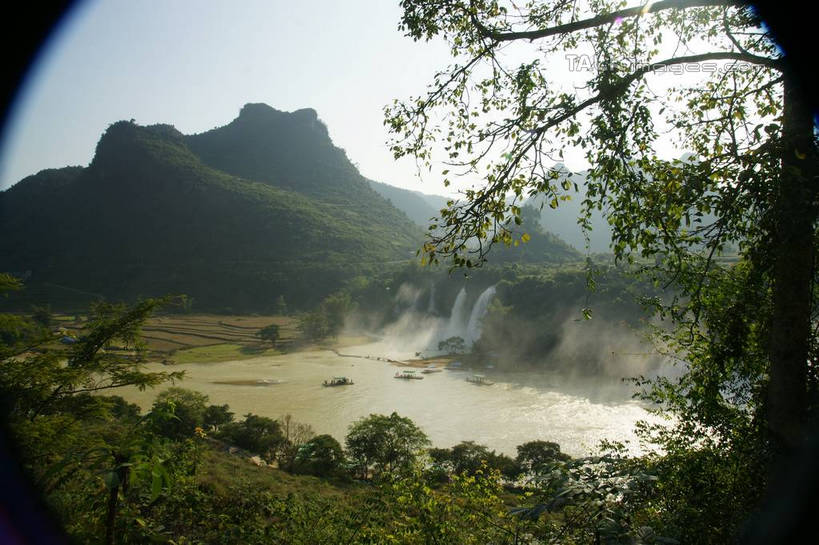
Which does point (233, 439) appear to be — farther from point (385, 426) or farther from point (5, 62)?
point (5, 62)

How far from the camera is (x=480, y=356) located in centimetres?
4059

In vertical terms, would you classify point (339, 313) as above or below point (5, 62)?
below

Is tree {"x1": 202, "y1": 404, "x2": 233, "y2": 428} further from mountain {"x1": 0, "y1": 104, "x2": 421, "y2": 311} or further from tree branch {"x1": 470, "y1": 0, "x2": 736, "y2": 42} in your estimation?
mountain {"x1": 0, "y1": 104, "x2": 421, "y2": 311}

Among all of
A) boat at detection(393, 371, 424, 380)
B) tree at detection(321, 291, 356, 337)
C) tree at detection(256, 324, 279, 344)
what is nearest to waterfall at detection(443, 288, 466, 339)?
tree at detection(321, 291, 356, 337)

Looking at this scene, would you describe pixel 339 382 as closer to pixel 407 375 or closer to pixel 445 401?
pixel 407 375

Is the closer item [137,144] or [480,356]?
[480,356]

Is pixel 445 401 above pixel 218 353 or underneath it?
above

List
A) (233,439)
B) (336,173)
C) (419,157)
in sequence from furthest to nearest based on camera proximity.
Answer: (336,173) < (233,439) < (419,157)

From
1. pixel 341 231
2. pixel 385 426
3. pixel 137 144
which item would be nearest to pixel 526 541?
pixel 385 426

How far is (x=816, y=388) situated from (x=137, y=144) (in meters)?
135

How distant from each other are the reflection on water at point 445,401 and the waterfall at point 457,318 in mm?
16687

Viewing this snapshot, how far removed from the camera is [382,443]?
51.6 feet

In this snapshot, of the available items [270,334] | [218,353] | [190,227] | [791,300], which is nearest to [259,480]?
[791,300]

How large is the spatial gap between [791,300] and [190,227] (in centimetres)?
10690
